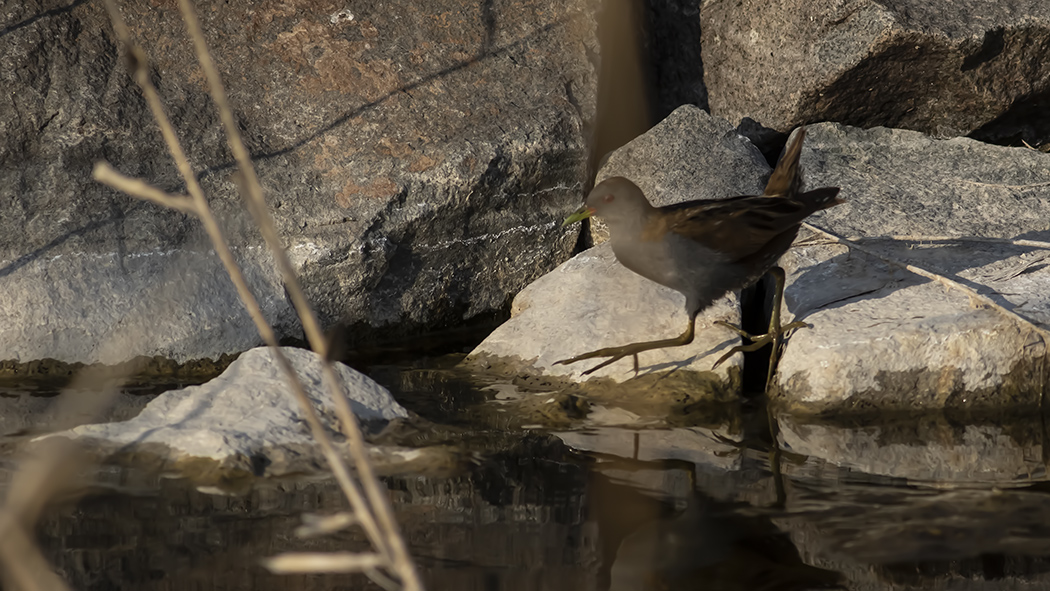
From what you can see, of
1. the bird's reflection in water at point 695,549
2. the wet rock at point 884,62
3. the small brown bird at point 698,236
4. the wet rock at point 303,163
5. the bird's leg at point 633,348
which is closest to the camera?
the bird's reflection in water at point 695,549

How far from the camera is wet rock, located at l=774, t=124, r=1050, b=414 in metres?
4.43

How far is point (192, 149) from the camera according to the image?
540cm

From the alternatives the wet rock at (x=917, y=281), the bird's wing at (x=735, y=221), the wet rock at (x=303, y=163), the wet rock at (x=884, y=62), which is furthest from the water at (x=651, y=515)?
the wet rock at (x=884, y=62)

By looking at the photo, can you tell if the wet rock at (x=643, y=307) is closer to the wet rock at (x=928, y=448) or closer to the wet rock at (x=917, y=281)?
the wet rock at (x=917, y=281)

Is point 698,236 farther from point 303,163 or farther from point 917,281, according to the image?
point 303,163

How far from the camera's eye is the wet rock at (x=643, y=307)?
4.70 meters

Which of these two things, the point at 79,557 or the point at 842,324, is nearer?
the point at 79,557

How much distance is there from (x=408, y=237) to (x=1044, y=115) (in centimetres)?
431

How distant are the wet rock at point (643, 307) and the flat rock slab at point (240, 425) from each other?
1.03 meters

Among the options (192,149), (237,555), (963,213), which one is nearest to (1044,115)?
(963,213)

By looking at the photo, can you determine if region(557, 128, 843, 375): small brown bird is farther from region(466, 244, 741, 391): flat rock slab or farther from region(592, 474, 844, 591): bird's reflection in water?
region(592, 474, 844, 591): bird's reflection in water

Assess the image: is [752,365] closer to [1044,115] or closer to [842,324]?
[842,324]

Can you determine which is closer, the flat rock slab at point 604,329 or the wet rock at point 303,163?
the flat rock slab at point 604,329

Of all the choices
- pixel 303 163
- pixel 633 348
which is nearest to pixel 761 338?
pixel 633 348
